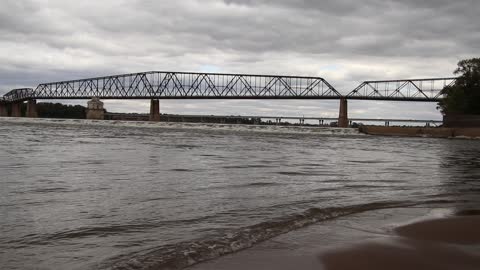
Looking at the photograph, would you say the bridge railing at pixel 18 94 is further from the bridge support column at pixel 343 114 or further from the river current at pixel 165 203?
the river current at pixel 165 203

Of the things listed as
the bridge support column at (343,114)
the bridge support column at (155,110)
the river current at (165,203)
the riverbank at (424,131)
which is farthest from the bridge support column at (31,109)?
the river current at (165,203)

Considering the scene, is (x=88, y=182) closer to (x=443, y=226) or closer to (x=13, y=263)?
(x=13, y=263)

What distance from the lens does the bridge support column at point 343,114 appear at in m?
118

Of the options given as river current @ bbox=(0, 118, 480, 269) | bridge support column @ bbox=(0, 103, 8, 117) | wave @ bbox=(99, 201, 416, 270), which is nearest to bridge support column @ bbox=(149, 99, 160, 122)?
bridge support column @ bbox=(0, 103, 8, 117)

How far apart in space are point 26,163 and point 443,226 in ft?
37.4

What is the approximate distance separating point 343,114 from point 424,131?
39003 millimetres

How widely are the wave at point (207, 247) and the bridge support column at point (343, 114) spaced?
111910mm

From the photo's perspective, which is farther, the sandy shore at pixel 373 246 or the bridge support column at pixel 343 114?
the bridge support column at pixel 343 114

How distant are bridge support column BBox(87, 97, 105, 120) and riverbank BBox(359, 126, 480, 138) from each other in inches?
3320

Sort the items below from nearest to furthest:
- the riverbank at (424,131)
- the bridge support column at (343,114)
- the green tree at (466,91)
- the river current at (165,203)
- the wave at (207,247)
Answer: the wave at (207,247), the river current at (165,203), the riverbank at (424,131), the green tree at (466,91), the bridge support column at (343,114)

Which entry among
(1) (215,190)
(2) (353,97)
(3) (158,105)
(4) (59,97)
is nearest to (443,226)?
(1) (215,190)

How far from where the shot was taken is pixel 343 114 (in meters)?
122

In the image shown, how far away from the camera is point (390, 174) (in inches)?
593

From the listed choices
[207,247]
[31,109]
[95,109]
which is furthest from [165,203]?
[31,109]
